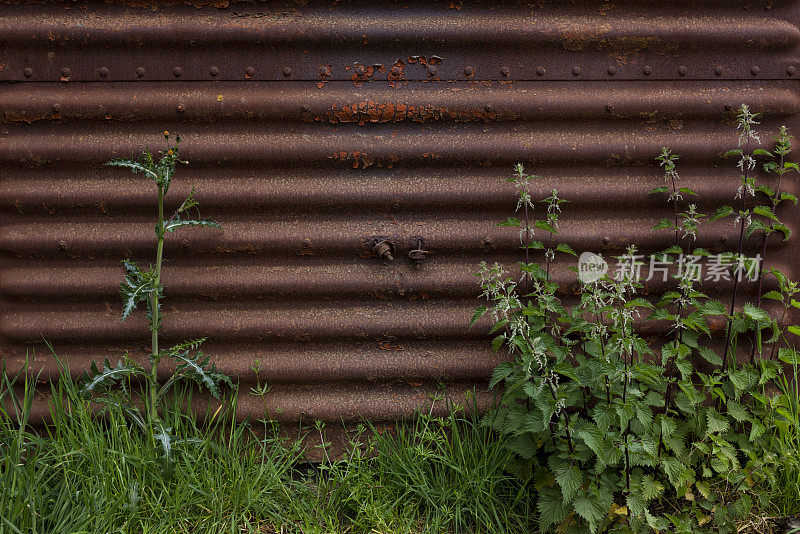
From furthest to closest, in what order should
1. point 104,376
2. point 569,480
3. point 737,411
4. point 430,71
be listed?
point 430,71, point 737,411, point 104,376, point 569,480

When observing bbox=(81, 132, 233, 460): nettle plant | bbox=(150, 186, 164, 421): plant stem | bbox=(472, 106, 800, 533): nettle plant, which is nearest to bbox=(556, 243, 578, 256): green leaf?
bbox=(472, 106, 800, 533): nettle plant

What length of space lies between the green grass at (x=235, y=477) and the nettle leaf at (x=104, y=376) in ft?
0.37

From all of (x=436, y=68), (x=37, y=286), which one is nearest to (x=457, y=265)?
(x=436, y=68)

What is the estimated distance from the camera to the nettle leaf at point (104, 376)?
214cm

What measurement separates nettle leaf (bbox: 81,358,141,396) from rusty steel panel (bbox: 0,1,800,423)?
0.66 feet

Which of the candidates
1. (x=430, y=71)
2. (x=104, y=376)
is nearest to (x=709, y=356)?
(x=430, y=71)

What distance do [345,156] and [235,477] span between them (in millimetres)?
1427

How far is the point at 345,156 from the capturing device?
237 cm

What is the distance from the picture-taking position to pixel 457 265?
244 centimetres

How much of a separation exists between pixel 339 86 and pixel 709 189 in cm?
172

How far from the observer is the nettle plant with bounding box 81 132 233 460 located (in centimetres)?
215

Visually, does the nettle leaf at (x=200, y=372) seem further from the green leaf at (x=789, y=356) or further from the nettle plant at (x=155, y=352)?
the green leaf at (x=789, y=356)

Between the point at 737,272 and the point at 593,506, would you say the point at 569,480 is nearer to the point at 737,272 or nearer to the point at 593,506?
the point at 593,506

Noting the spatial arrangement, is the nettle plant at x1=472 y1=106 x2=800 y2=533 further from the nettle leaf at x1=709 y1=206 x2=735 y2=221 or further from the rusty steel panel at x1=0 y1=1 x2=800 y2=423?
the rusty steel panel at x1=0 y1=1 x2=800 y2=423
